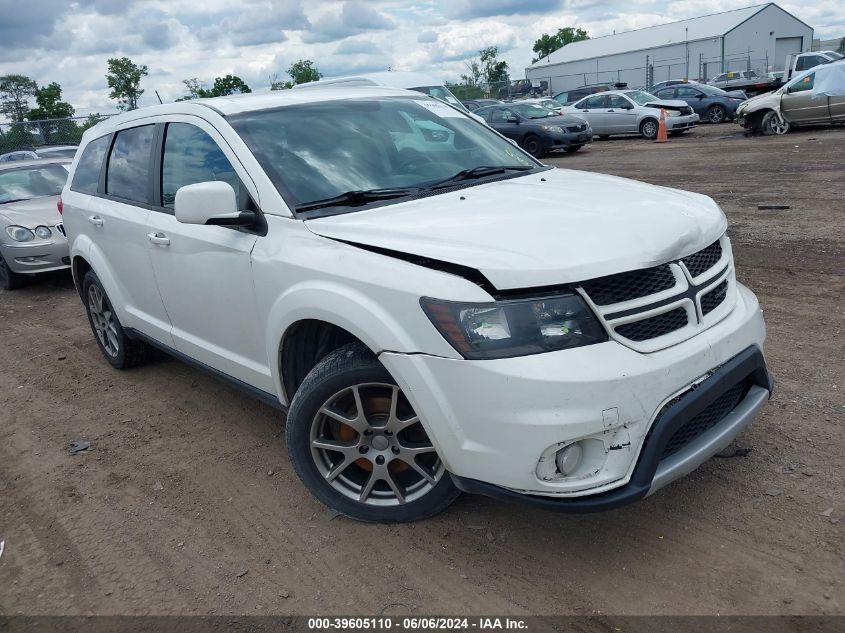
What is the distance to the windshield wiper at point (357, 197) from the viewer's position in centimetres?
330

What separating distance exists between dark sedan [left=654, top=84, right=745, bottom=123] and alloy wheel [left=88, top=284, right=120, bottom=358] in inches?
889

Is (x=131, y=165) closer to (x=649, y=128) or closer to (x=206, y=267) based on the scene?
(x=206, y=267)

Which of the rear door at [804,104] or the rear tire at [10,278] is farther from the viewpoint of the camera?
the rear door at [804,104]

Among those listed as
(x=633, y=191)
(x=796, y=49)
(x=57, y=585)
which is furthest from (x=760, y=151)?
(x=796, y=49)

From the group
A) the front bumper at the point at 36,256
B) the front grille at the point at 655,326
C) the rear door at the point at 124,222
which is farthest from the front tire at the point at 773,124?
the front grille at the point at 655,326

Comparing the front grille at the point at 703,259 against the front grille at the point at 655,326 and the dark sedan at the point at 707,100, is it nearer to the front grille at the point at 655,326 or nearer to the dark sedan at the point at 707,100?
the front grille at the point at 655,326

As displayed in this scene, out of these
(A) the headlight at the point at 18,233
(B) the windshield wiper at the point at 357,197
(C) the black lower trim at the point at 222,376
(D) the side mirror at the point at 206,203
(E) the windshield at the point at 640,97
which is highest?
(D) the side mirror at the point at 206,203

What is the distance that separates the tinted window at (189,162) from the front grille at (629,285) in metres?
1.84

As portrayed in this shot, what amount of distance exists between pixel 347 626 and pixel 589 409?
4.04 ft

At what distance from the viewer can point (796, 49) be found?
6309 centimetres

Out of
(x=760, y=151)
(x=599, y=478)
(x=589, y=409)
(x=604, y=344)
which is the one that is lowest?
(x=760, y=151)

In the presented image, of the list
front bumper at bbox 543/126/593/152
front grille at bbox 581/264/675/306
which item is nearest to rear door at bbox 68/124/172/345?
front grille at bbox 581/264/675/306

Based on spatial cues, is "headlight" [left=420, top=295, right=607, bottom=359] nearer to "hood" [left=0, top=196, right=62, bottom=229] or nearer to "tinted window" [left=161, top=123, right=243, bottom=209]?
"tinted window" [left=161, top=123, right=243, bottom=209]

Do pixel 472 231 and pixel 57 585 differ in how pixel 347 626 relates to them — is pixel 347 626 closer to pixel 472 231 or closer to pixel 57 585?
pixel 57 585
